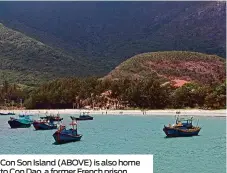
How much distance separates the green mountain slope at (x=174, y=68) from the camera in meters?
142

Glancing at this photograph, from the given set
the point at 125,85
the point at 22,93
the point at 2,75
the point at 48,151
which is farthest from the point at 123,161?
the point at 2,75

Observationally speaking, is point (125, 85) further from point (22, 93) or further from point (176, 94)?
point (22, 93)

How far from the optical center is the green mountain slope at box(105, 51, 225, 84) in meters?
142

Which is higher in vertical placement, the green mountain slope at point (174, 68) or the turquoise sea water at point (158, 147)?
the green mountain slope at point (174, 68)

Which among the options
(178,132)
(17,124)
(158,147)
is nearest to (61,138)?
(158,147)

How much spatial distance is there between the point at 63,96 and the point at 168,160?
85966 millimetres

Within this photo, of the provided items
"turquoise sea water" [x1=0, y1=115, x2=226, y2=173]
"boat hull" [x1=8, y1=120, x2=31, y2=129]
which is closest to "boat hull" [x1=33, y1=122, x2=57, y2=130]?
"boat hull" [x1=8, y1=120, x2=31, y2=129]

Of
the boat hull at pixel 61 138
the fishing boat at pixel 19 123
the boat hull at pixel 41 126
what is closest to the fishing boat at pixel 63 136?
the boat hull at pixel 61 138

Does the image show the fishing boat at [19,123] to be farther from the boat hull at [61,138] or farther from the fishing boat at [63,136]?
the boat hull at [61,138]

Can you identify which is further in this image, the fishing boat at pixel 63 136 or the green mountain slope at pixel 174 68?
the green mountain slope at pixel 174 68

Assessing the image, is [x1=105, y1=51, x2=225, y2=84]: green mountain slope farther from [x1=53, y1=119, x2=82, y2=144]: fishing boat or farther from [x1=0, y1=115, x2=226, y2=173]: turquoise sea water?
[x1=53, y1=119, x2=82, y2=144]: fishing boat

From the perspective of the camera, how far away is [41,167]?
16.8 m

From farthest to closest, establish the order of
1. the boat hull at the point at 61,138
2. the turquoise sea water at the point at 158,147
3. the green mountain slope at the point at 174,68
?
the green mountain slope at the point at 174,68
the boat hull at the point at 61,138
the turquoise sea water at the point at 158,147

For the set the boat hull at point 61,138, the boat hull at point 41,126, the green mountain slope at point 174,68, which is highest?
the green mountain slope at point 174,68
